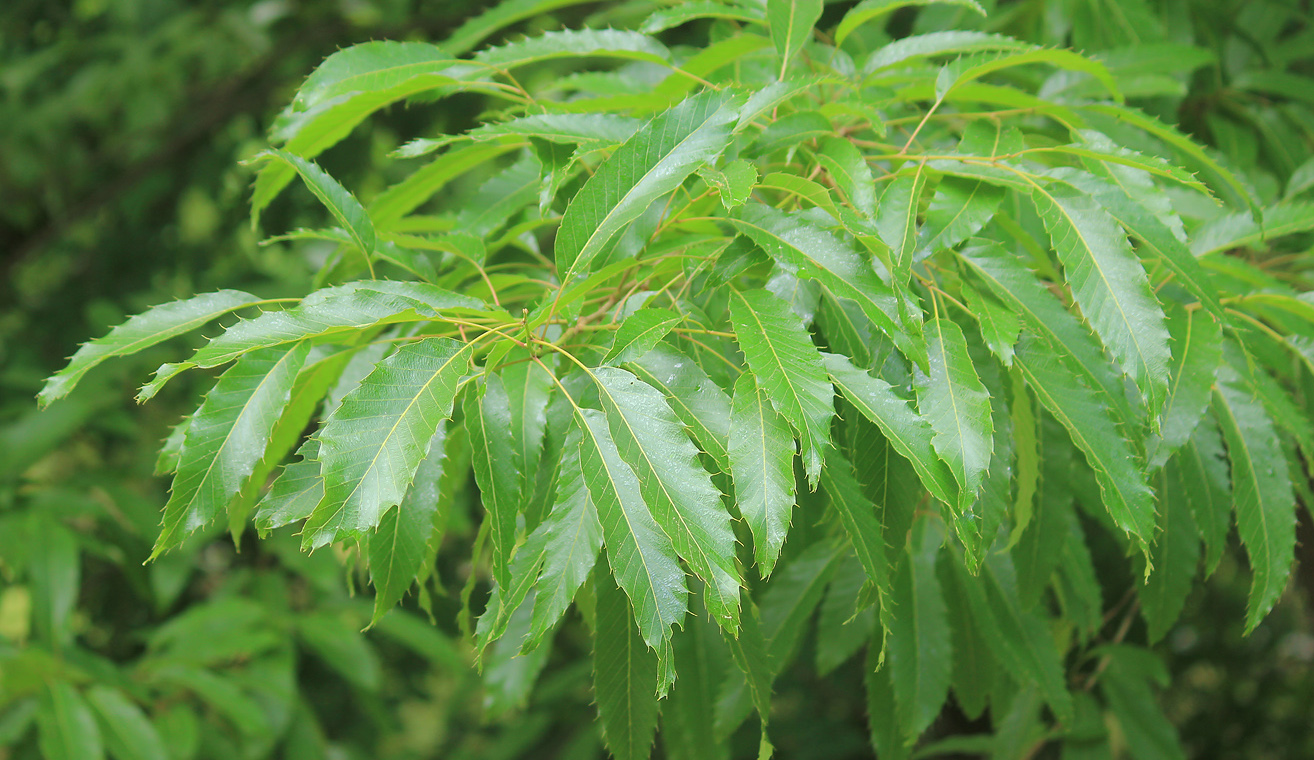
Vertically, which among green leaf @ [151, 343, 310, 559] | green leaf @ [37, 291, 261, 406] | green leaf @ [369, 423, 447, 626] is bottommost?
green leaf @ [369, 423, 447, 626]

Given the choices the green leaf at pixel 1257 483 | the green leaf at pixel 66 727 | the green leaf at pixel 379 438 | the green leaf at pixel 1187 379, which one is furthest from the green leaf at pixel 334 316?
the green leaf at pixel 66 727

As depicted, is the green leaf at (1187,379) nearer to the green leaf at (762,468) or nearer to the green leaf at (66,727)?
the green leaf at (762,468)

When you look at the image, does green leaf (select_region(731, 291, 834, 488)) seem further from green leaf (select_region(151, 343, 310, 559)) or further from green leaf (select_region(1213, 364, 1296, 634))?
green leaf (select_region(1213, 364, 1296, 634))

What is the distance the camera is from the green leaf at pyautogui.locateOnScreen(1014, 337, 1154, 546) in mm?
586

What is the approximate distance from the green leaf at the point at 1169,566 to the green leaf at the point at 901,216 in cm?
41

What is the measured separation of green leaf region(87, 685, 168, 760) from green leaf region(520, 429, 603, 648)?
139 cm

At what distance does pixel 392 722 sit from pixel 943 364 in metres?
2.06

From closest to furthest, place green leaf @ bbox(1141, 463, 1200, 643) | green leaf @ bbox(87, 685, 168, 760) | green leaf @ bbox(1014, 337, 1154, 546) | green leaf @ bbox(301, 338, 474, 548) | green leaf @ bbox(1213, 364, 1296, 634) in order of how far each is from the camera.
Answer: green leaf @ bbox(301, 338, 474, 548) < green leaf @ bbox(1014, 337, 1154, 546) < green leaf @ bbox(1213, 364, 1296, 634) < green leaf @ bbox(1141, 463, 1200, 643) < green leaf @ bbox(87, 685, 168, 760)

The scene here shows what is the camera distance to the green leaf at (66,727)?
4.95ft

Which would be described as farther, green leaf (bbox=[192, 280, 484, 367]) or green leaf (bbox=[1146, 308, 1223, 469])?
green leaf (bbox=[1146, 308, 1223, 469])

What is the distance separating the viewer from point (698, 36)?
184cm

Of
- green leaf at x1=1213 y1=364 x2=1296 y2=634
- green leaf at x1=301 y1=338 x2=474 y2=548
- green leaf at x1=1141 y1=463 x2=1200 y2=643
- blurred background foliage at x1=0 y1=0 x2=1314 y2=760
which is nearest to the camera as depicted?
green leaf at x1=301 y1=338 x2=474 y2=548

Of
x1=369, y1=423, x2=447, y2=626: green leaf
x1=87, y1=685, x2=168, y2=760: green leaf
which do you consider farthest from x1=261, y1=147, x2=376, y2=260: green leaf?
x1=87, y1=685, x2=168, y2=760: green leaf

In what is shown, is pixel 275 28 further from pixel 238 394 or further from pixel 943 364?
pixel 943 364
